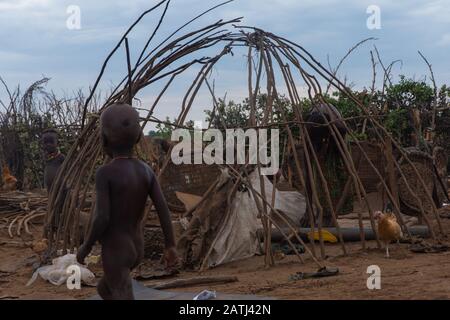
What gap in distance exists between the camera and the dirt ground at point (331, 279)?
16.5 ft

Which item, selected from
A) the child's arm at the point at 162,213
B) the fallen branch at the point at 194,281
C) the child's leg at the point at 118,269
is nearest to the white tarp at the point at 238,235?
the fallen branch at the point at 194,281

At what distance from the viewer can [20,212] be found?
11516 millimetres

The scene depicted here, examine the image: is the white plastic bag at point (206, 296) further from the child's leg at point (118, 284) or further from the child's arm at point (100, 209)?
the child's arm at point (100, 209)

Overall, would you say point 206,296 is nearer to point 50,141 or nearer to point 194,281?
point 194,281

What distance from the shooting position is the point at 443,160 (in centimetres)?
1155

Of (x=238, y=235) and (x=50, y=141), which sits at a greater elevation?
(x=50, y=141)

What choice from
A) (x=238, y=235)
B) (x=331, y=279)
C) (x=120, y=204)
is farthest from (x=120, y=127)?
Answer: (x=238, y=235)

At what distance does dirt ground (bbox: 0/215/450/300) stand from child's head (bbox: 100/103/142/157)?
185 centimetres

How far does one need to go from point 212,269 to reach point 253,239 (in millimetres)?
632

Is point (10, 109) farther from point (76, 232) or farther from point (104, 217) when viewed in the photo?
point (104, 217)

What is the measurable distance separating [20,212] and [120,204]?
8.18 meters

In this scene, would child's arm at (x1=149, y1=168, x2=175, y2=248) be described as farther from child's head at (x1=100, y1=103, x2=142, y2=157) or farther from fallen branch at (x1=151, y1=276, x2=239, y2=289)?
fallen branch at (x1=151, y1=276, x2=239, y2=289)

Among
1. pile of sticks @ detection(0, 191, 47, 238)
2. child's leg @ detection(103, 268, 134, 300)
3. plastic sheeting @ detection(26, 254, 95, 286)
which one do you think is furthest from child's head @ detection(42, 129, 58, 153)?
child's leg @ detection(103, 268, 134, 300)

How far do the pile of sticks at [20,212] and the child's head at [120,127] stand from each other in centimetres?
670
